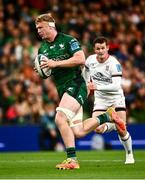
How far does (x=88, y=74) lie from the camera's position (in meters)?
14.6

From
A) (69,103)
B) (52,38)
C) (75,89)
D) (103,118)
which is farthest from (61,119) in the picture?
(52,38)

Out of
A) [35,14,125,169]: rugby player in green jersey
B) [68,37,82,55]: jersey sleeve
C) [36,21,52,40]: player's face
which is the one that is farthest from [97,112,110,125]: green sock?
[36,21,52,40]: player's face

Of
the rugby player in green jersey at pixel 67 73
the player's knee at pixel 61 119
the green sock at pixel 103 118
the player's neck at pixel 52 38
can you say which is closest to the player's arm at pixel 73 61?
the rugby player in green jersey at pixel 67 73

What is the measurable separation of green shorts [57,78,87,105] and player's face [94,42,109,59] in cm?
158

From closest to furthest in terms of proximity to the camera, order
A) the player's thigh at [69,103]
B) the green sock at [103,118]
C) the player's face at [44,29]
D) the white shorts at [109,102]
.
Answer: the player's thigh at [69,103]
the player's face at [44,29]
the green sock at [103,118]
the white shorts at [109,102]

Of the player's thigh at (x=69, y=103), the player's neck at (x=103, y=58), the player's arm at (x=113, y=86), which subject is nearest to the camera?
the player's thigh at (x=69, y=103)

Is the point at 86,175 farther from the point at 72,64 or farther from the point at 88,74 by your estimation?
the point at 88,74

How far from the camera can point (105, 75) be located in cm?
1478

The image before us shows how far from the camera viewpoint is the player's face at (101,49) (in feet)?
47.4

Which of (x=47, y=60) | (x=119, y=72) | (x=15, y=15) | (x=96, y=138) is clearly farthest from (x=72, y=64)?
(x=15, y=15)

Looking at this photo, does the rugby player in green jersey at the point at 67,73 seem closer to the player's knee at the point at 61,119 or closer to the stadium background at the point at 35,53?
the player's knee at the point at 61,119

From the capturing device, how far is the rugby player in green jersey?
12.6 meters

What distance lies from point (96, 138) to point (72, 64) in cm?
924

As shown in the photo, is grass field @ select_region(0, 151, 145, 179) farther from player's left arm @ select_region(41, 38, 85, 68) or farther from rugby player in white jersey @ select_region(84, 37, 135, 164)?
player's left arm @ select_region(41, 38, 85, 68)
